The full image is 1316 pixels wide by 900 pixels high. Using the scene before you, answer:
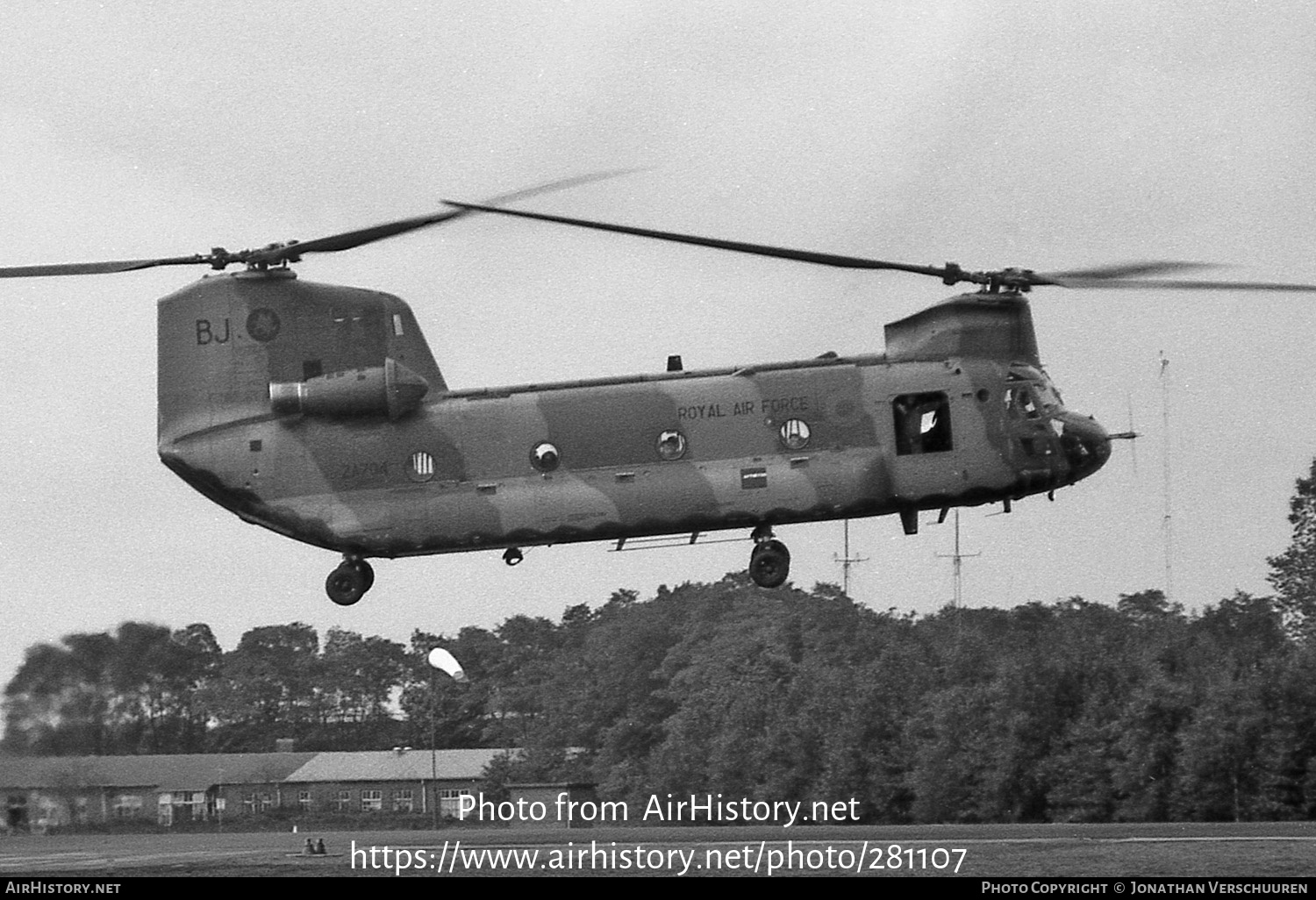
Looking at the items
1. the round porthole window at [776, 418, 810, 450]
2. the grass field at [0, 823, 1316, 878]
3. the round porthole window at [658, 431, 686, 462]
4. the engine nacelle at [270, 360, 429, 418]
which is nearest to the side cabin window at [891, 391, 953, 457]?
the round porthole window at [776, 418, 810, 450]

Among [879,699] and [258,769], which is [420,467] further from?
[258,769]

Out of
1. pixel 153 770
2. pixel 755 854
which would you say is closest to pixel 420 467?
pixel 755 854

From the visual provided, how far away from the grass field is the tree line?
4.69 metres

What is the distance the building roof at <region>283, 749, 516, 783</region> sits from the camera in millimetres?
101312

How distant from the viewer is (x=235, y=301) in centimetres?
3703

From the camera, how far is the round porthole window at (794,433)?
1389 inches

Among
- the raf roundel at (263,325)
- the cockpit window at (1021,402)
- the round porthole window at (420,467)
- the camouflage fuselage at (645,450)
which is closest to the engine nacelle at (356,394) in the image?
the camouflage fuselage at (645,450)

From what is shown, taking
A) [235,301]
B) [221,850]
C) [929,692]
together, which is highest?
[235,301]

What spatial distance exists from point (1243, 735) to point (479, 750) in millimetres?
39442

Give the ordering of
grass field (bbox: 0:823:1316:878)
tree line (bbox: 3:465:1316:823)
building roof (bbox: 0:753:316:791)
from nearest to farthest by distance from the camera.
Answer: grass field (bbox: 0:823:1316:878) < building roof (bbox: 0:753:316:791) < tree line (bbox: 3:465:1316:823)

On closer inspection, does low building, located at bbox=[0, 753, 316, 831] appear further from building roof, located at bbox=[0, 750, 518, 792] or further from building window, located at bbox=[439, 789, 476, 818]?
building window, located at bbox=[439, 789, 476, 818]

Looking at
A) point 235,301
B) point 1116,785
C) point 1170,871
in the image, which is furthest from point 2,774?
point 1116,785

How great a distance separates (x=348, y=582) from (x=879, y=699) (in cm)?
5279

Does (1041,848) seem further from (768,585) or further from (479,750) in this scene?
(479,750)
